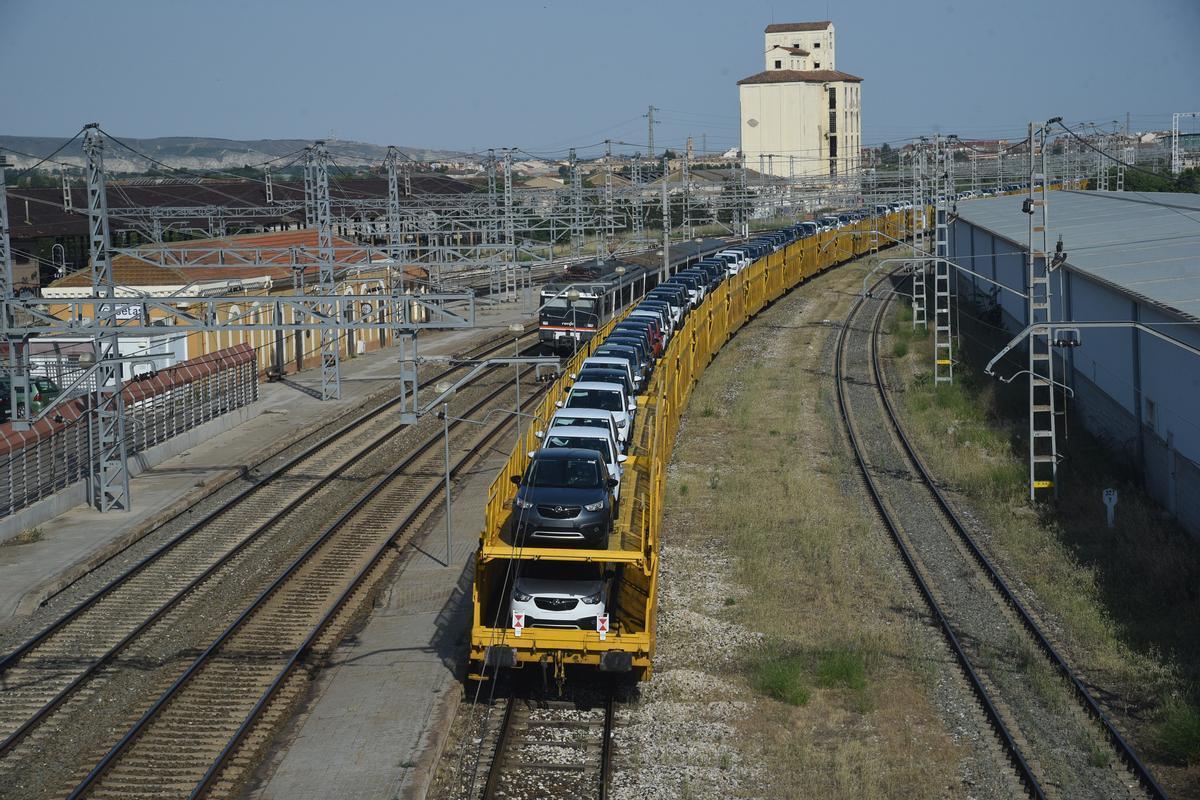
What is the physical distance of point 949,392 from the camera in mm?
30078

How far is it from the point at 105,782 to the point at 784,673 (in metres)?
6.99

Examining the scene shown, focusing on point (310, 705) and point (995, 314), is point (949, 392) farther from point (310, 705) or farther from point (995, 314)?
point (310, 705)

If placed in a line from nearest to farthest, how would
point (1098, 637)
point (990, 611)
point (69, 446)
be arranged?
point (1098, 637) < point (990, 611) < point (69, 446)

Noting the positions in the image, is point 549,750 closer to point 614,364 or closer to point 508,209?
point 614,364

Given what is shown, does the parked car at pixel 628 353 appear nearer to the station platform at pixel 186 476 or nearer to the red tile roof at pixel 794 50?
the station platform at pixel 186 476

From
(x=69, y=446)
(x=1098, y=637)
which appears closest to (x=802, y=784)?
(x=1098, y=637)

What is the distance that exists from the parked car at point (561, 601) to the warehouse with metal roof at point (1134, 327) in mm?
6501

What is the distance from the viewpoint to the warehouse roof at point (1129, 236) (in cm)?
2205

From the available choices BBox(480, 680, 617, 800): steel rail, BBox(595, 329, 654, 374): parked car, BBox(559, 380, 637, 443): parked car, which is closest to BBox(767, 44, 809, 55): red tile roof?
BBox(595, 329, 654, 374): parked car

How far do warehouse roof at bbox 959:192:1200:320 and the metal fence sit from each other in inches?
751

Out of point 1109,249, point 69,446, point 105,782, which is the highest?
point 1109,249

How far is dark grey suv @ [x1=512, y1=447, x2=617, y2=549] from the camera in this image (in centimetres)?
1308

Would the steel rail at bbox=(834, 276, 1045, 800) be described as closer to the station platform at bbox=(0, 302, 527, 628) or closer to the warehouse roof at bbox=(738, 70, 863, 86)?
the station platform at bbox=(0, 302, 527, 628)

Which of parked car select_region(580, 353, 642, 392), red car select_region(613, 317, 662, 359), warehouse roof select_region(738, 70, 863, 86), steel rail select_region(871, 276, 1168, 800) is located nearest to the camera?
steel rail select_region(871, 276, 1168, 800)
